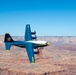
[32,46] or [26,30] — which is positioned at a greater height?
[26,30]

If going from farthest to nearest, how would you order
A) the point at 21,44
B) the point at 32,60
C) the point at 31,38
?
1. the point at 31,38
2. the point at 21,44
3. the point at 32,60

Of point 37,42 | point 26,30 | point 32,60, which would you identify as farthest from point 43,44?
point 26,30

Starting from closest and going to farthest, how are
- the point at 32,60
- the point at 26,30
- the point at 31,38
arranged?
the point at 32,60 → the point at 31,38 → the point at 26,30

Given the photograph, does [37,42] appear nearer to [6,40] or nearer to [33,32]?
[33,32]

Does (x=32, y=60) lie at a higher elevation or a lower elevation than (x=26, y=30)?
lower

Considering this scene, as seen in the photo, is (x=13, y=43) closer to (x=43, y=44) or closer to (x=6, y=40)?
(x=6, y=40)

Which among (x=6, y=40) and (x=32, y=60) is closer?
(x=32, y=60)

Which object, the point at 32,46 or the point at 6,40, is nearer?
the point at 32,46

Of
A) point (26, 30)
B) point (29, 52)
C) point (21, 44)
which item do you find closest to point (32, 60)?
point (29, 52)

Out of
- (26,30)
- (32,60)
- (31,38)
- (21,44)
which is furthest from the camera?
(26,30)
